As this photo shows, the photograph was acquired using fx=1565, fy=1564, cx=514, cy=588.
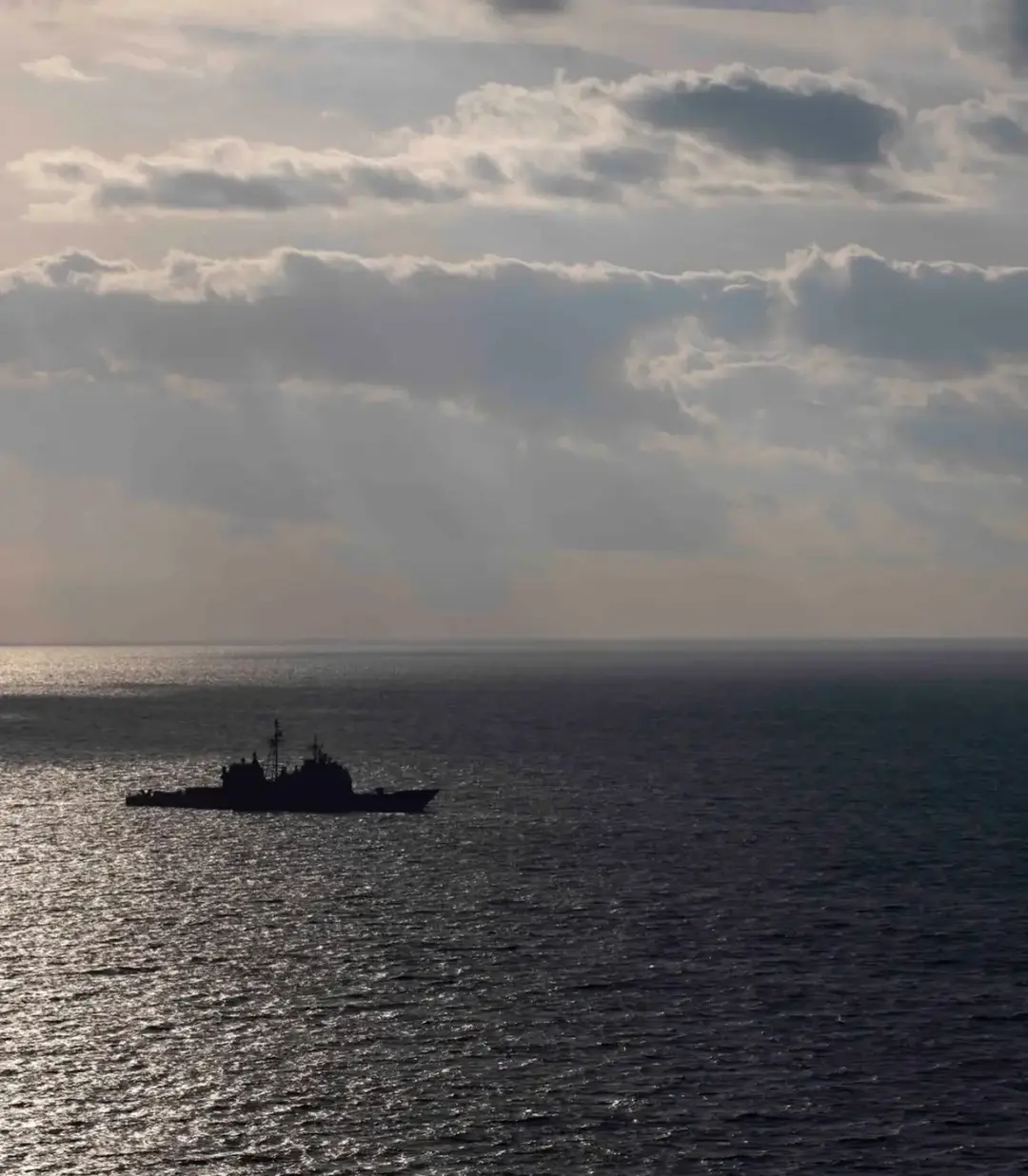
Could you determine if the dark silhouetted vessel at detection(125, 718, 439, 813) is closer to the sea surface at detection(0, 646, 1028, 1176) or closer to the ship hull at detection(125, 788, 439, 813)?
the ship hull at detection(125, 788, 439, 813)

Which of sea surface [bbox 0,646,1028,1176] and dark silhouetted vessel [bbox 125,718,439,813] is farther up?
dark silhouetted vessel [bbox 125,718,439,813]

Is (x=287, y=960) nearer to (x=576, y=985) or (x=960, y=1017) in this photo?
(x=576, y=985)

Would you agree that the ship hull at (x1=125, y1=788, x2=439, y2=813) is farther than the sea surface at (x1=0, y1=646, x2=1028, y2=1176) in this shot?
Yes

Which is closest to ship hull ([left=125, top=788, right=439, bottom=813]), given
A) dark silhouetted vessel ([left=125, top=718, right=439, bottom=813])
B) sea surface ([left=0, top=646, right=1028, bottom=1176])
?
dark silhouetted vessel ([left=125, top=718, right=439, bottom=813])

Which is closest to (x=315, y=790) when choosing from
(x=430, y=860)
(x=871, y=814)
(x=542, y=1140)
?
(x=430, y=860)

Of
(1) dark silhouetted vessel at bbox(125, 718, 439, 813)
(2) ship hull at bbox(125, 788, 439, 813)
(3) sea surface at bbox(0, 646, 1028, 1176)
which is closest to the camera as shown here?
(3) sea surface at bbox(0, 646, 1028, 1176)

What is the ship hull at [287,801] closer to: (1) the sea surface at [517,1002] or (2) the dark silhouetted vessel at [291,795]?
(2) the dark silhouetted vessel at [291,795]

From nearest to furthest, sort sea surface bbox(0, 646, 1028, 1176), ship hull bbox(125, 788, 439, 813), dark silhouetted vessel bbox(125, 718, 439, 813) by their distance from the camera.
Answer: sea surface bbox(0, 646, 1028, 1176), ship hull bbox(125, 788, 439, 813), dark silhouetted vessel bbox(125, 718, 439, 813)

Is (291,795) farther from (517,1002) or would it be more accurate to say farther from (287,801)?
(517,1002)
